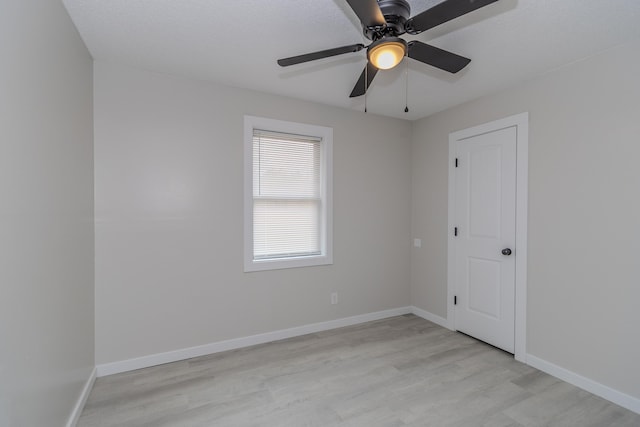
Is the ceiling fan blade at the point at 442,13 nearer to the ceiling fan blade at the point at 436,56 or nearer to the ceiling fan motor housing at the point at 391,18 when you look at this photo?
the ceiling fan motor housing at the point at 391,18

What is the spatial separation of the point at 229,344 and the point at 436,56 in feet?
9.74

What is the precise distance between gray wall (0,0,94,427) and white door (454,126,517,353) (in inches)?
138

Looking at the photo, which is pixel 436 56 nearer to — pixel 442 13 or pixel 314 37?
pixel 442 13

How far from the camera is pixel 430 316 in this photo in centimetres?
377

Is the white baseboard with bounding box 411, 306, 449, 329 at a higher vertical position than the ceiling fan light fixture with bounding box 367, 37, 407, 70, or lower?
lower

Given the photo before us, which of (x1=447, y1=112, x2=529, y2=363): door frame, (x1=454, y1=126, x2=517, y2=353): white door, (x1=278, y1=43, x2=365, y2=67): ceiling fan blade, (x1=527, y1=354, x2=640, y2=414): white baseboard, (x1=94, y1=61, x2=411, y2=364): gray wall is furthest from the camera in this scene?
(x1=454, y1=126, x2=517, y2=353): white door

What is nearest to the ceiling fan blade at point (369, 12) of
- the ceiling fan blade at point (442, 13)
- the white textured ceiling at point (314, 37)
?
the ceiling fan blade at point (442, 13)

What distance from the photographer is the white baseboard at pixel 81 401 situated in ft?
6.12

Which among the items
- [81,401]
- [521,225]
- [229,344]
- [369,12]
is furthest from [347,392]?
[369,12]

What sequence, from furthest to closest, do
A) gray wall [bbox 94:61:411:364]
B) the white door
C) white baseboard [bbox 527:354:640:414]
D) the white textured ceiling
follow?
the white door, gray wall [bbox 94:61:411:364], white baseboard [bbox 527:354:640:414], the white textured ceiling

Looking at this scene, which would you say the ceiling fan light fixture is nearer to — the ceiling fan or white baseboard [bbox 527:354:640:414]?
the ceiling fan

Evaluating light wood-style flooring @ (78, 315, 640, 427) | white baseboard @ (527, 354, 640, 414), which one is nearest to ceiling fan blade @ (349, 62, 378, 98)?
light wood-style flooring @ (78, 315, 640, 427)

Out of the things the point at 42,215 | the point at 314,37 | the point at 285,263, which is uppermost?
the point at 314,37

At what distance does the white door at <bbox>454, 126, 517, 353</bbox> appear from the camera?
2900mm
